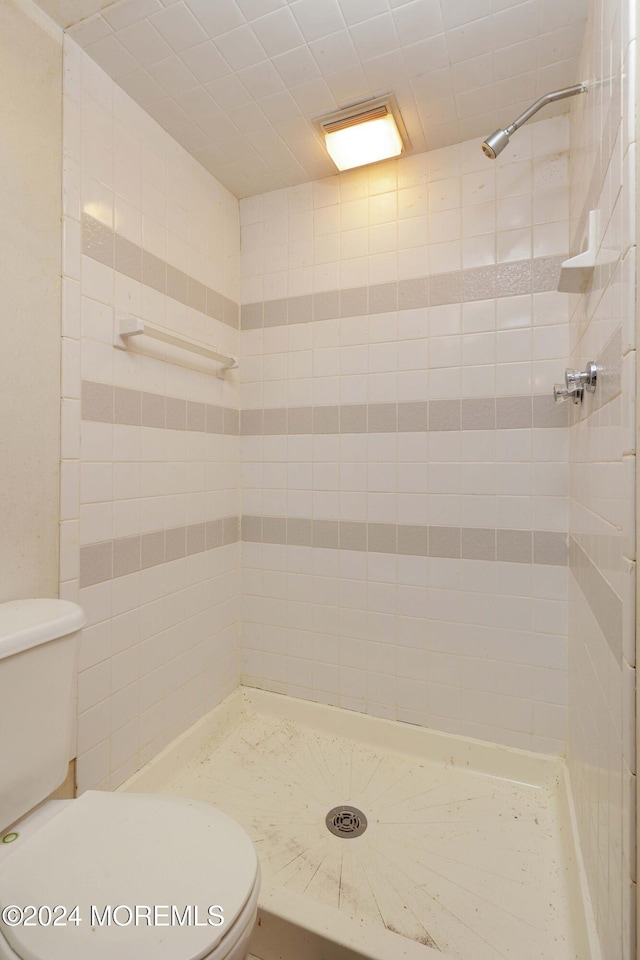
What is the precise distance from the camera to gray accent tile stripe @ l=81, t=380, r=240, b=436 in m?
1.38

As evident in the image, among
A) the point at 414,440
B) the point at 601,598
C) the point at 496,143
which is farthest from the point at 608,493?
the point at 496,143

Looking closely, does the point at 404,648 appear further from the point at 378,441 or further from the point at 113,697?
the point at 113,697

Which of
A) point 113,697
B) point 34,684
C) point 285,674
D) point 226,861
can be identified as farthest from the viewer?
point 285,674

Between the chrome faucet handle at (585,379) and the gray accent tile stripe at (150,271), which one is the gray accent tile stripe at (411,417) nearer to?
the chrome faucet handle at (585,379)

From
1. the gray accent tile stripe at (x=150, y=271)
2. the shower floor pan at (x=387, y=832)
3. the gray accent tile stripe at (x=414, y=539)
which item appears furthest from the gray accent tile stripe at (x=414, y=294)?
the shower floor pan at (x=387, y=832)

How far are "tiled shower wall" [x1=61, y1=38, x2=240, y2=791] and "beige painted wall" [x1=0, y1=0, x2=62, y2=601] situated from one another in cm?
4

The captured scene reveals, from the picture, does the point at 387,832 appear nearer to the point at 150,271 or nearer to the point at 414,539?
the point at 414,539

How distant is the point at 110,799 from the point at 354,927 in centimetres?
64

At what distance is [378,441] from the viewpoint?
1.82 metres

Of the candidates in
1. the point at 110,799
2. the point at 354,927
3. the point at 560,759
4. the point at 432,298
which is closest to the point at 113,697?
the point at 110,799

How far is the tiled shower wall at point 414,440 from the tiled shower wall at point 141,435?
21 cm

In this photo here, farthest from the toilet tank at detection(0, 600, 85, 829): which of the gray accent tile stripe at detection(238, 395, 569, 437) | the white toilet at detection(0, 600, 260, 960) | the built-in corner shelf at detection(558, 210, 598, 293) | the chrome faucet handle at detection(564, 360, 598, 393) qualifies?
the built-in corner shelf at detection(558, 210, 598, 293)

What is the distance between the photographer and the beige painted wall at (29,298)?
1.14 metres

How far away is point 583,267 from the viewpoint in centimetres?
112
